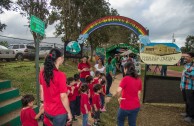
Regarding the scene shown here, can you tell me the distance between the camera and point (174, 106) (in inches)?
330

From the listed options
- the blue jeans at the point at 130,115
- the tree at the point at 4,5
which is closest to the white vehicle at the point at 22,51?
the tree at the point at 4,5

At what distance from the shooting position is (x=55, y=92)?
300 centimetres

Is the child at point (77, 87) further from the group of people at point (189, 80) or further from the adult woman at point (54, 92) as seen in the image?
the group of people at point (189, 80)

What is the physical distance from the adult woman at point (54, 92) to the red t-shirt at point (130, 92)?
140 cm

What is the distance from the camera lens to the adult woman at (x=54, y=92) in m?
2.99

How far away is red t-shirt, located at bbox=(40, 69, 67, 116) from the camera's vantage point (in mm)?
2990

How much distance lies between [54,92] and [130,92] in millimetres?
1646

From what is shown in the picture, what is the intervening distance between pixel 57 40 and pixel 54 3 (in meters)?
19.8

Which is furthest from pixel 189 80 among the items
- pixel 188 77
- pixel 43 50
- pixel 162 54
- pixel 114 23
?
pixel 43 50

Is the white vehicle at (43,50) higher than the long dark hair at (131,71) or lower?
higher

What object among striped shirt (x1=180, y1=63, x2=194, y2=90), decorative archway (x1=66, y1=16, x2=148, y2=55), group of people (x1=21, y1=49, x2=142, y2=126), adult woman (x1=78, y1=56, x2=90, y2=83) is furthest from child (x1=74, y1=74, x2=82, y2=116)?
decorative archway (x1=66, y1=16, x2=148, y2=55)

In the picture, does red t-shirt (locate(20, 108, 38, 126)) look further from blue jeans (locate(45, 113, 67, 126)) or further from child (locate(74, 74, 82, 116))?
child (locate(74, 74, 82, 116))

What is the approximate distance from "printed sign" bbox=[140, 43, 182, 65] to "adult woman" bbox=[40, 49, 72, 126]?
599cm

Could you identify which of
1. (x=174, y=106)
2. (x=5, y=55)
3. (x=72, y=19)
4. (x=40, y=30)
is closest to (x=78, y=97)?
(x=40, y=30)
